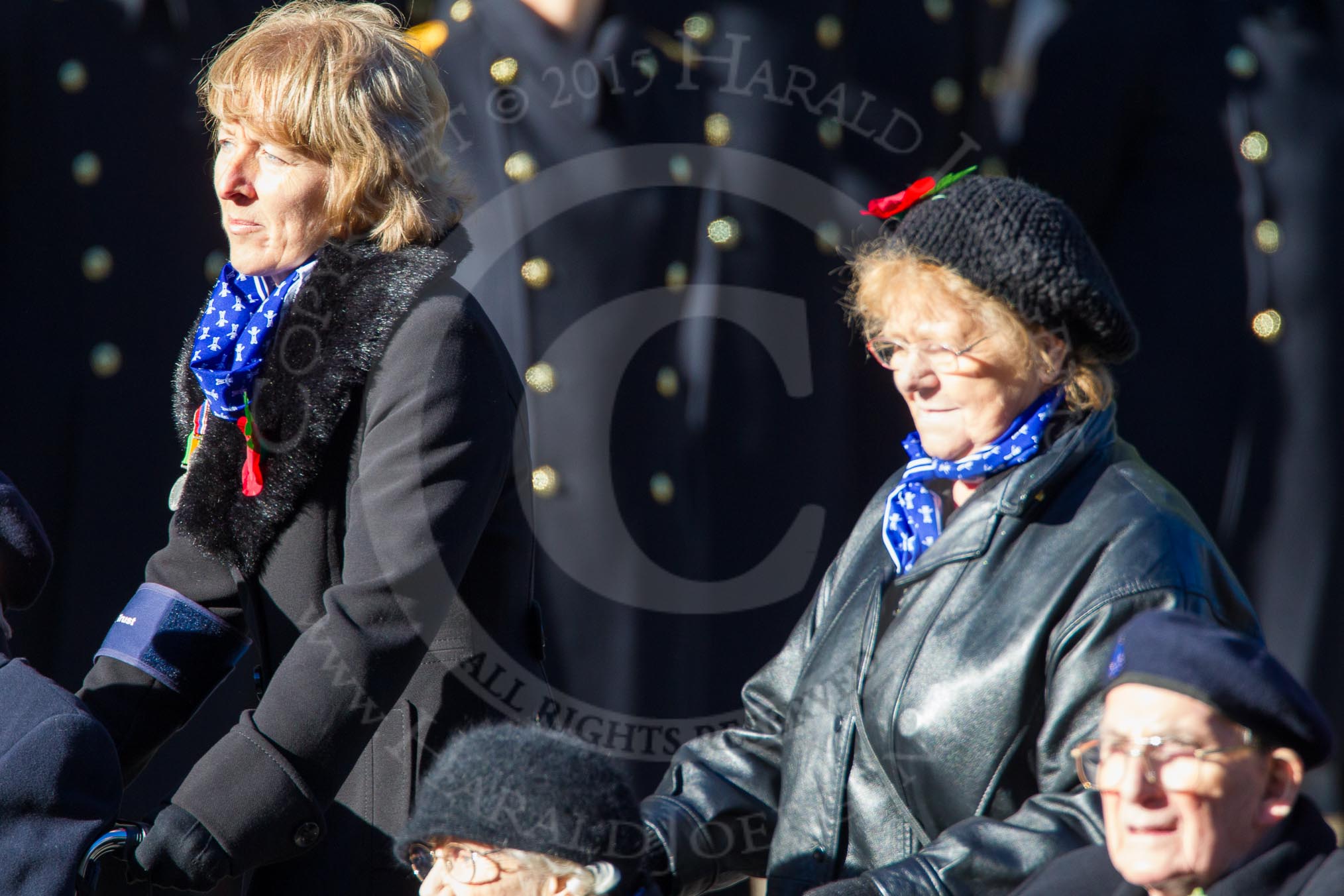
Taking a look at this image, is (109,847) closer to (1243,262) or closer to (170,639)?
(170,639)

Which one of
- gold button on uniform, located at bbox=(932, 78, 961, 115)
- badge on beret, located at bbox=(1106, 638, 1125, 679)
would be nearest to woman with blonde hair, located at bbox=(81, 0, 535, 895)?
badge on beret, located at bbox=(1106, 638, 1125, 679)

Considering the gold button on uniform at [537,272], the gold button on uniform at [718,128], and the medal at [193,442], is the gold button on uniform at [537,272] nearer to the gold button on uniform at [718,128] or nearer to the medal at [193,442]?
the gold button on uniform at [718,128]

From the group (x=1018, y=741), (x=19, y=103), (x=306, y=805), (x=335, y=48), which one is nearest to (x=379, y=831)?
(x=306, y=805)

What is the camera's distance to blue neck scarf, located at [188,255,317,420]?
222cm

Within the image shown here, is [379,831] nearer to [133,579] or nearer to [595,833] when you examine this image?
[595,833]

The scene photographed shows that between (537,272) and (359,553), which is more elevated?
(537,272)

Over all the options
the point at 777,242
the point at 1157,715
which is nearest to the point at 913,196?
the point at 1157,715

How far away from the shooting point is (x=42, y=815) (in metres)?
2.06

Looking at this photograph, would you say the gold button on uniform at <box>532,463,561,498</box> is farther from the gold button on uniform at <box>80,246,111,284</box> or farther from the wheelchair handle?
the wheelchair handle

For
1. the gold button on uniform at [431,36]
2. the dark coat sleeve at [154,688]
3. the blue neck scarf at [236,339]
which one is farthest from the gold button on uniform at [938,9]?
the dark coat sleeve at [154,688]

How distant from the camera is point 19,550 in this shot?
7.57 ft

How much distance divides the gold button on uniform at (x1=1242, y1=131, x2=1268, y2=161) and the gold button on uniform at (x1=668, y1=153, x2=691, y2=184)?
0.95 metres

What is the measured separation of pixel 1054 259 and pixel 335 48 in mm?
963

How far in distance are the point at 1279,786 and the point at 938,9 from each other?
1.75 m
